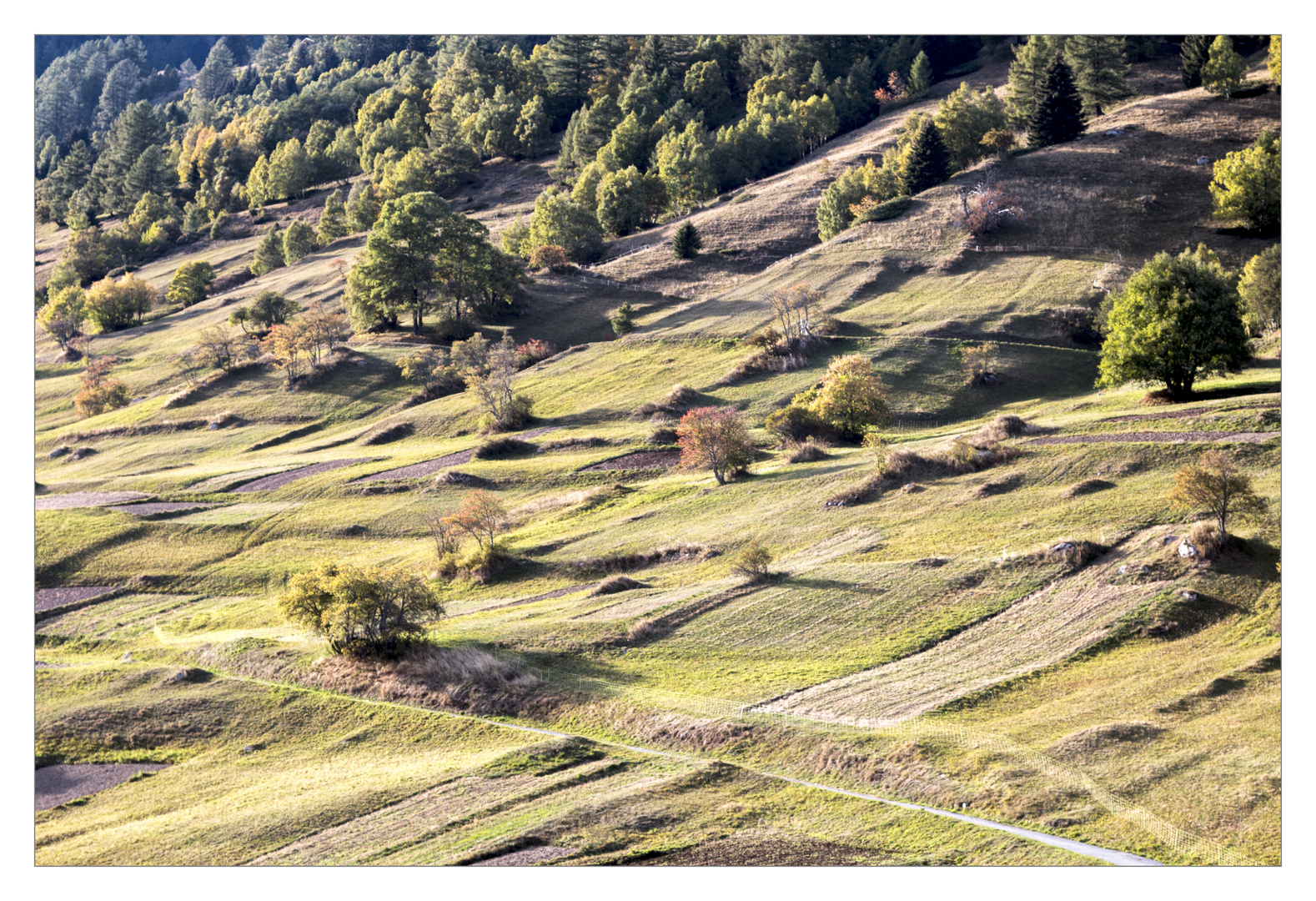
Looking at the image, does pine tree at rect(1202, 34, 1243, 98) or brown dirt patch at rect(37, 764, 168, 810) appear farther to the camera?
pine tree at rect(1202, 34, 1243, 98)

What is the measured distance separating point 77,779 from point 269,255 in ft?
468

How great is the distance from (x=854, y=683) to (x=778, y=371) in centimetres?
5488

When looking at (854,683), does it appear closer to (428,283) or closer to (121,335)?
(428,283)

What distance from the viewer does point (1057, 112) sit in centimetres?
13525

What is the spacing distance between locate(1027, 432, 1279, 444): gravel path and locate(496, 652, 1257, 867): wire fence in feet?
101

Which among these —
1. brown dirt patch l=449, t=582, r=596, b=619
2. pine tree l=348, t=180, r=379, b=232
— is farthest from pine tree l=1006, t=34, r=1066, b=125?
brown dirt patch l=449, t=582, r=596, b=619

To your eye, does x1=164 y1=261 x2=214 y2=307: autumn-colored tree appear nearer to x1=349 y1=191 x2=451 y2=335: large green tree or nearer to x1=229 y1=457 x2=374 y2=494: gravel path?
x1=349 y1=191 x2=451 y2=335: large green tree

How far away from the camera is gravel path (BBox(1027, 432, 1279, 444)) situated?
5883 centimetres

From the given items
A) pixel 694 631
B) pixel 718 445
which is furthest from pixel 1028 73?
pixel 694 631

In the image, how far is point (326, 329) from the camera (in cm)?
11662

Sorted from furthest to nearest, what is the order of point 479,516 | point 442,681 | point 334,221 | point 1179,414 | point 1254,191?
point 334,221 < point 1254,191 < point 1179,414 < point 479,516 < point 442,681

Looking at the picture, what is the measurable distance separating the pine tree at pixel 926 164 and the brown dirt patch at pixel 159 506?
3730 inches

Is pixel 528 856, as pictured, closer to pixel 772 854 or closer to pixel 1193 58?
pixel 772 854

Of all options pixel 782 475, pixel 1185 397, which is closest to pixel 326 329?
pixel 782 475
